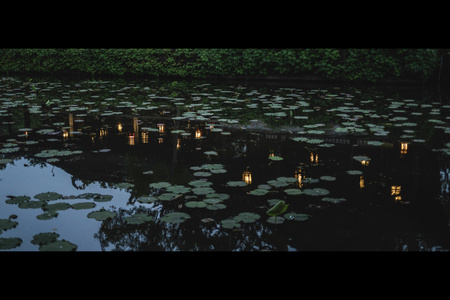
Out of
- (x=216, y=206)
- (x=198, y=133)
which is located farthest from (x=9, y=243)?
(x=198, y=133)

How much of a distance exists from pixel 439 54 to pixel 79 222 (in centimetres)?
1192

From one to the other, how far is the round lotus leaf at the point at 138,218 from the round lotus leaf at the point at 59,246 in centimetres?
51

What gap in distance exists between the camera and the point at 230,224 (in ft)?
10.5

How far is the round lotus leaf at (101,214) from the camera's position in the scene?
336cm

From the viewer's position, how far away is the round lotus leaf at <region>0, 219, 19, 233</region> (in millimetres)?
3211

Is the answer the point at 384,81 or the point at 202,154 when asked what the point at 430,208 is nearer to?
the point at 202,154

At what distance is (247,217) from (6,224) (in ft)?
6.23

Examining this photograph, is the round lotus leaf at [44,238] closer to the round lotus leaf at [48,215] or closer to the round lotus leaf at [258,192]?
the round lotus leaf at [48,215]

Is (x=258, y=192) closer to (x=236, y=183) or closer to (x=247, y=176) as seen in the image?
(x=236, y=183)

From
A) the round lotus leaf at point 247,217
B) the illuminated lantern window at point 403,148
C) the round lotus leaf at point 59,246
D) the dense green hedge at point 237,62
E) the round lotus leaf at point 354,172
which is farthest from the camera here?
the dense green hedge at point 237,62

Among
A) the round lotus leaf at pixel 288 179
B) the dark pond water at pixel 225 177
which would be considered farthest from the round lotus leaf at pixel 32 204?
the round lotus leaf at pixel 288 179

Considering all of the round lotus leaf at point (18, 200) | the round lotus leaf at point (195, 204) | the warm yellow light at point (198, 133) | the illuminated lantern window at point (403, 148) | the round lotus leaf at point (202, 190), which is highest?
the warm yellow light at point (198, 133)

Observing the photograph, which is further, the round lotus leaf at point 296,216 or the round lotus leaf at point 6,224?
the round lotus leaf at point 296,216
